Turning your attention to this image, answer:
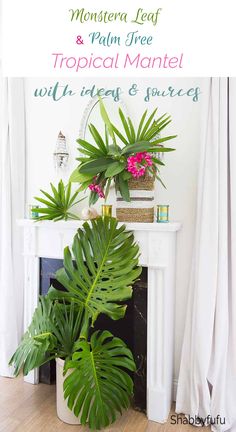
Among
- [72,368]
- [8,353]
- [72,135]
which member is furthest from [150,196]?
[8,353]

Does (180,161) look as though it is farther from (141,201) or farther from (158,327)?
(158,327)

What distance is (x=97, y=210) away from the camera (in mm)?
2328

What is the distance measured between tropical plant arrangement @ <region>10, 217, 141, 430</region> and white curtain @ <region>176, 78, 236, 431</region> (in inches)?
16.4

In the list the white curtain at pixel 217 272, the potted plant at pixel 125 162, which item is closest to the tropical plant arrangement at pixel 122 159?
the potted plant at pixel 125 162

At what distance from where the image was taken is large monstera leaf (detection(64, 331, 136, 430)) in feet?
5.42

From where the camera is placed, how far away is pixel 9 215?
8.00ft

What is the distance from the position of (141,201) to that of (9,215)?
3.56 ft

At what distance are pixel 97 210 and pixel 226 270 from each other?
98 centimetres

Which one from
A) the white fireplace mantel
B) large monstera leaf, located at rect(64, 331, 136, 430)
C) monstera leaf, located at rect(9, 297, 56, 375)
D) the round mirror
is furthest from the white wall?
monstera leaf, located at rect(9, 297, 56, 375)

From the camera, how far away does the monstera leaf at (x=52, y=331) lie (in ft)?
5.94

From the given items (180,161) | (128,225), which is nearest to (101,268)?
(128,225)

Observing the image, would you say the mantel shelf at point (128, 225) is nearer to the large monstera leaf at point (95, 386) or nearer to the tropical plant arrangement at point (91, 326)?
the tropical plant arrangement at point (91, 326)

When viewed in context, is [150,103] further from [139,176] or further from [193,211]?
[193,211]

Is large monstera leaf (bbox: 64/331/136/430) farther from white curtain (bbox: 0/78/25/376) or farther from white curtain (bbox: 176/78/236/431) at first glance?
white curtain (bbox: 0/78/25/376)
